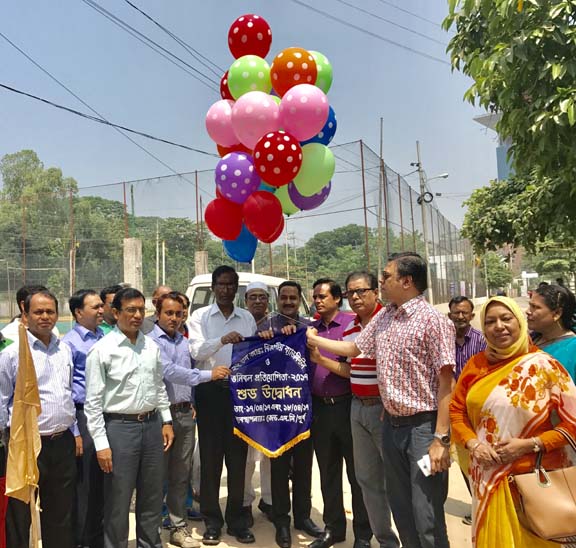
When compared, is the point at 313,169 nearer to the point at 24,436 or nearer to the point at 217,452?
the point at 217,452

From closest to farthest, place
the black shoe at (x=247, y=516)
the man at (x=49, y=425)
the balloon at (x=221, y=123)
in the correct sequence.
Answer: the man at (x=49, y=425) < the black shoe at (x=247, y=516) < the balloon at (x=221, y=123)

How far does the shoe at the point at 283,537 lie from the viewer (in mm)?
3982

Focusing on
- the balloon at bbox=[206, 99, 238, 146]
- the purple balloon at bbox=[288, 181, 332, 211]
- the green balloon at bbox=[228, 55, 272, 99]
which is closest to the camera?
the green balloon at bbox=[228, 55, 272, 99]

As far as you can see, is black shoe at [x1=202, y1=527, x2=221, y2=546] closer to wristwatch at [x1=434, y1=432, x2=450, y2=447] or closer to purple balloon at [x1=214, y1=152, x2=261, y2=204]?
wristwatch at [x1=434, y1=432, x2=450, y2=447]

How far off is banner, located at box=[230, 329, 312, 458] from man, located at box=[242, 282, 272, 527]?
0.30 m

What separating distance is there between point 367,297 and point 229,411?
4.60 feet

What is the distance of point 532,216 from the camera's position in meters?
8.22

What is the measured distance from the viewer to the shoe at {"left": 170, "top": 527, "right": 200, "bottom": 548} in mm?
3957

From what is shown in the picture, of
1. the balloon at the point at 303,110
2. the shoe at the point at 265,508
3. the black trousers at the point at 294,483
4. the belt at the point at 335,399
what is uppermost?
the balloon at the point at 303,110

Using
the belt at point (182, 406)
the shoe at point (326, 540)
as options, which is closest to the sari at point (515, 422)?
the shoe at point (326, 540)

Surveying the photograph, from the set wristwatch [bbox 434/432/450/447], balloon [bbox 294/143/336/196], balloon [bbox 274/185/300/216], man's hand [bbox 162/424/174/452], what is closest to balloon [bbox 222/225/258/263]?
balloon [bbox 274/185/300/216]

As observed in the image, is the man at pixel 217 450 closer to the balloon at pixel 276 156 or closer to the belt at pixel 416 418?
the balloon at pixel 276 156

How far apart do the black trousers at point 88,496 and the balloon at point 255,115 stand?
262cm

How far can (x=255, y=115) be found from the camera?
15.4ft
